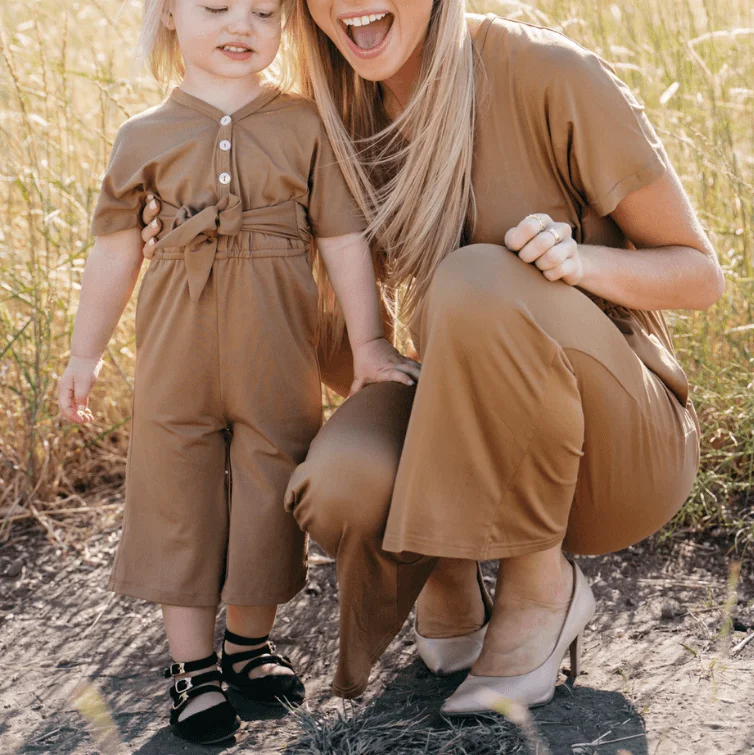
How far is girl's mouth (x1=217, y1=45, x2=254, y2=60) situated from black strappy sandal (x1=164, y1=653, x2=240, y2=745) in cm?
107

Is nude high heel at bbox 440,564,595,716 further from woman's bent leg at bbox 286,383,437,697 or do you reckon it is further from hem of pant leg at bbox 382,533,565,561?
hem of pant leg at bbox 382,533,565,561

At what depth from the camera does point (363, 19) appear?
186cm

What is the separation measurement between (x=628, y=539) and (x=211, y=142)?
103cm

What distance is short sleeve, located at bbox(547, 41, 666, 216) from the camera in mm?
1729

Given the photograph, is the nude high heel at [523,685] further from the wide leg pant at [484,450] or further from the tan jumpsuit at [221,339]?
the tan jumpsuit at [221,339]

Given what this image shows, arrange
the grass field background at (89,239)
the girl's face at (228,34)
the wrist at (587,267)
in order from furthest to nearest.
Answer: the grass field background at (89,239) → the girl's face at (228,34) → the wrist at (587,267)

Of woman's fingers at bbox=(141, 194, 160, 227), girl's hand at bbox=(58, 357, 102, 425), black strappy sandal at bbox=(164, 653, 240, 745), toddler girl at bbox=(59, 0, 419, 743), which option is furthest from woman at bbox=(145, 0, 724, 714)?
girl's hand at bbox=(58, 357, 102, 425)

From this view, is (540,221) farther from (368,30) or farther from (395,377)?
(368,30)

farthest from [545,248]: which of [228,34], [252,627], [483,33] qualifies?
[252,627]

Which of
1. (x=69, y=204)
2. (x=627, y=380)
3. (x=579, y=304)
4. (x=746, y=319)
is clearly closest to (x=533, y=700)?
(x=627, y=380)

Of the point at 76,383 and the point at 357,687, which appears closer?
the point at 357,687

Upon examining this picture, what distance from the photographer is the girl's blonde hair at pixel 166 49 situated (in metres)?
1.90

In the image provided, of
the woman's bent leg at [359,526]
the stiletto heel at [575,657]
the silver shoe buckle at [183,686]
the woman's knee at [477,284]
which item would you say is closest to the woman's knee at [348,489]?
the woman's bent leg at [359,526]

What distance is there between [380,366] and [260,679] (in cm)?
62
